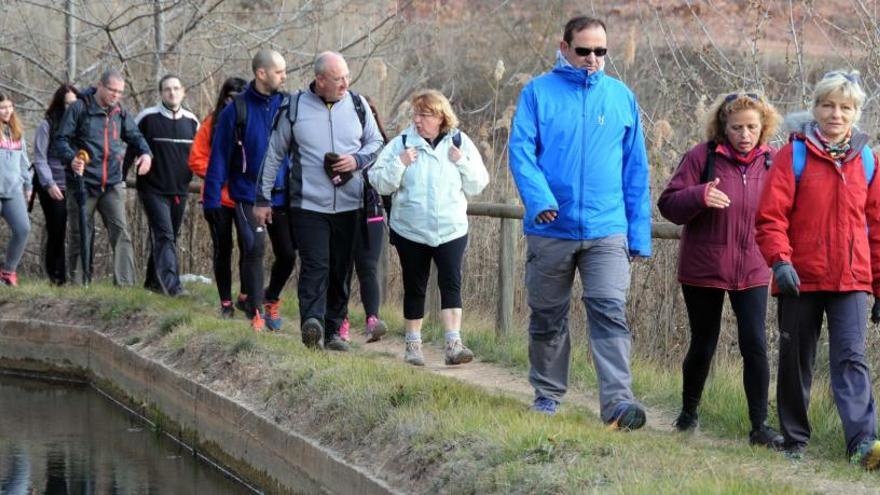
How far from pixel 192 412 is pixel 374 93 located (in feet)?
29.5

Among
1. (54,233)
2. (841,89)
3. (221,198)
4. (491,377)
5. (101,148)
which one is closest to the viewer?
(841,89)

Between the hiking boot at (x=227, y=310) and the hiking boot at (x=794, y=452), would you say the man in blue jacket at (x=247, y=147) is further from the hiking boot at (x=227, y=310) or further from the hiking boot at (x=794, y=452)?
the hiking boot at (x=794, y=452)

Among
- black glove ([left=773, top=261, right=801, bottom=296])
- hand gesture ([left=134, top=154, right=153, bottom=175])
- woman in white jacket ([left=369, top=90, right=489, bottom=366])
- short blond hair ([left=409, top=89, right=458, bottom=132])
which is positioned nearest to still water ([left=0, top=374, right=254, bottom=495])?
woman in white jacket ([left=369, top=90, right=489, bottom=366])

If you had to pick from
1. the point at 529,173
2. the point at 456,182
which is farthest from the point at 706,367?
the point at 456,182

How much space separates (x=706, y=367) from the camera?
782 centimetres

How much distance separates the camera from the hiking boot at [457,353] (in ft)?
32.7

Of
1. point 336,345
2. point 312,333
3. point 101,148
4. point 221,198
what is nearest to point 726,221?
point 312,333

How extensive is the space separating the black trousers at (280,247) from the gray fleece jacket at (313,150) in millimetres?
295

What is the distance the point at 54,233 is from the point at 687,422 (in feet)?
25.9

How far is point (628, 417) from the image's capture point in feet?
23.4

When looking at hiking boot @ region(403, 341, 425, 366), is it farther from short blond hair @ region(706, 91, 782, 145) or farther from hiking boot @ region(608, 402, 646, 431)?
short blond hair @ region(706, 91, 782, 145)

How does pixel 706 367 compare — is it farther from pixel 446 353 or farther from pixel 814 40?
pixel 814 40

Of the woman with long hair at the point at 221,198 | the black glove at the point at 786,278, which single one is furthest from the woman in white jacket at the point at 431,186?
the black glove at the point at 786,278

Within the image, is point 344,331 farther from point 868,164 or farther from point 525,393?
point 868,164
